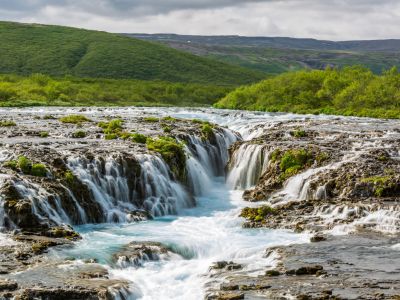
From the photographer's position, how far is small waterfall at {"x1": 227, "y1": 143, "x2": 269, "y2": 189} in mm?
48312

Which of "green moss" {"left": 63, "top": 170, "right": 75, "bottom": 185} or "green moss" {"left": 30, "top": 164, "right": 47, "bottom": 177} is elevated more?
"green moss" {"left": 30, "top": 164, "right": 47, "bottom": 177}

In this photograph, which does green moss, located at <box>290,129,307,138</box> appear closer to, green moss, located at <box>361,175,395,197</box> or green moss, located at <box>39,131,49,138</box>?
green moss, located at <box>361,175,395,197</box>

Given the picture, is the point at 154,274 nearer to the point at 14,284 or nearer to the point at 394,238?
the point at 14,284

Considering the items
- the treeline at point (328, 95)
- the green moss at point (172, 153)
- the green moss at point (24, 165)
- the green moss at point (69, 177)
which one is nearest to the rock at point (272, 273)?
the green moss at point (69, 177)

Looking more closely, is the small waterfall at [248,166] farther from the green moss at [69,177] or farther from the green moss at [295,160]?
the green moss at [69,177]

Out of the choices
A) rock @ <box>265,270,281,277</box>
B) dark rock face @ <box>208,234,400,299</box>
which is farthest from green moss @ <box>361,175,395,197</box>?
rock @ <box>265,270,281,277</box>

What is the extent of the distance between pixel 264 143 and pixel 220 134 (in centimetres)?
790

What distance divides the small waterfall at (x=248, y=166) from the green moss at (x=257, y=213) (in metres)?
9.54

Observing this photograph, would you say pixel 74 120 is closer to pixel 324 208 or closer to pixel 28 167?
pixel 28 167

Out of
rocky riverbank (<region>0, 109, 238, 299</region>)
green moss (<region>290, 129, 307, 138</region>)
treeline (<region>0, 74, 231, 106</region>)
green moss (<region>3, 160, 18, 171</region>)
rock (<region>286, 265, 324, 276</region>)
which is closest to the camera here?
rocky riverbank (<region>0, 109, 238, 299</region>)

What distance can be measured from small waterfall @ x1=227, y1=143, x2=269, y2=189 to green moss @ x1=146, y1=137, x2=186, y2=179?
506 centimetres

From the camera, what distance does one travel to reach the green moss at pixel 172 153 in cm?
4466

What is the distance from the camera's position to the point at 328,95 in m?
113

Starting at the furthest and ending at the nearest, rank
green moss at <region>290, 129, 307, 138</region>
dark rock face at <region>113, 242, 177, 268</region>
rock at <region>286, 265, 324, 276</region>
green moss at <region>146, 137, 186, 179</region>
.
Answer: green moss at <region>290, 129, 307, 138</region> → green moss at <region>146, 137, 186, 179</region> → dark rock face at <region>113, 242, 177, 268</region> → rock at <region>286, 265, 324, 276</region>
